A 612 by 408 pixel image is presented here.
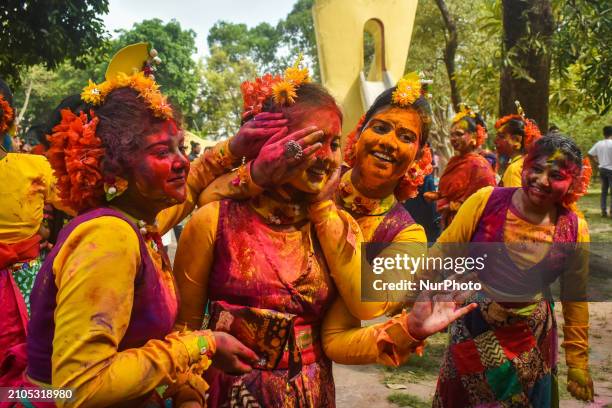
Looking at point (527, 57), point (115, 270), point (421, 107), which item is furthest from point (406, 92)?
point (527, 57)

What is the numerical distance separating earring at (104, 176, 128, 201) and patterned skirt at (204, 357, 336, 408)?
809 mm

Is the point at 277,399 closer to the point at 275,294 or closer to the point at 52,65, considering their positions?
the point at 275,294

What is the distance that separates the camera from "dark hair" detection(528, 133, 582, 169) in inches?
141

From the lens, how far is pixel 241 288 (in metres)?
2.23

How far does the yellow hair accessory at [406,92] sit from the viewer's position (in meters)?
2.79

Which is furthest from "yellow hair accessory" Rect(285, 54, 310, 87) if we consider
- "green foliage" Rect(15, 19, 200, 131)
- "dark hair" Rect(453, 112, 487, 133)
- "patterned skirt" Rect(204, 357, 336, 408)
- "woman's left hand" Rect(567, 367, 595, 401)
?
"green foliage" Rect(15, 19, 200, 131)

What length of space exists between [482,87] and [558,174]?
8.18m

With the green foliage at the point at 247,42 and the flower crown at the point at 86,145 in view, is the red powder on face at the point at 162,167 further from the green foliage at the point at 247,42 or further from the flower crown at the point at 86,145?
the green foliage at the point at 247,42

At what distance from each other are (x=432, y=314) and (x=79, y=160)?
1.26 metres

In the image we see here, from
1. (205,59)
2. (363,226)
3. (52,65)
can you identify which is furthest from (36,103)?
(363,226)

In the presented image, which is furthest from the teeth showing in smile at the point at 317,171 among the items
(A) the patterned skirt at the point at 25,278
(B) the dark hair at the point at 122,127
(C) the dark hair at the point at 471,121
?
(C) the dark hair at the point at 471,121

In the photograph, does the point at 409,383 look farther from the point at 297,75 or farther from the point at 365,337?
the point at 297,75

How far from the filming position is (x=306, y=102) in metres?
2.28

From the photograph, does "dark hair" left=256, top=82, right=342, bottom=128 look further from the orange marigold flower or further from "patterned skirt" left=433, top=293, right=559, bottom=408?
"patterned skirt" left=433, top=293, right=559, bottom=408
